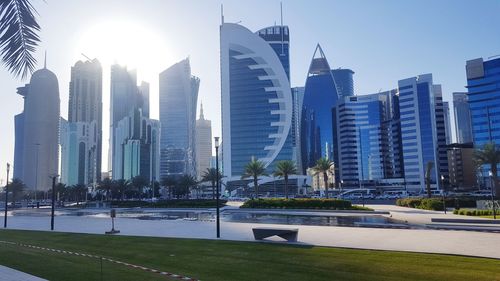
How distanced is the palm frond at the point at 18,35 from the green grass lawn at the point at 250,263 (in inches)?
273

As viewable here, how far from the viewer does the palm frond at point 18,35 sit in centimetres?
823

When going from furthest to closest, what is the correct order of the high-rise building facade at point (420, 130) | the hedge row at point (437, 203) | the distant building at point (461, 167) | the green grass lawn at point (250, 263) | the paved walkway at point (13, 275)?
the distant building at point (461, 167), the high-rise building facade at point (420, 130), the hedge row at point (437, 203), the green grass lawn at point (250, 263), the paved walkway at point (13, 275)

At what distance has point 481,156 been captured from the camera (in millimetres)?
64562

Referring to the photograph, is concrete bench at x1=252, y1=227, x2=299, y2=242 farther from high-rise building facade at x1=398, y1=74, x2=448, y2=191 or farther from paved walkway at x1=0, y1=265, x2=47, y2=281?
high-rise building facade at x1=398, y1=74, x2=448, y2=191

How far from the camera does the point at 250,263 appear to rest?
1511 centimetres

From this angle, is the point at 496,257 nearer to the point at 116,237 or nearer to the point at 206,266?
the point at 206,266

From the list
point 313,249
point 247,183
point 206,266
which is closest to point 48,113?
point 206,266

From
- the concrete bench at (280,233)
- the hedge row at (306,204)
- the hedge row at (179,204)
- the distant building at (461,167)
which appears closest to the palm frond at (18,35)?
the concrete bench at (280,233)

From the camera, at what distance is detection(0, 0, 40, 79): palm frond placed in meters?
8.23

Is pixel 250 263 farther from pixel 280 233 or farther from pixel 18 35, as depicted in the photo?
pixel 18 35

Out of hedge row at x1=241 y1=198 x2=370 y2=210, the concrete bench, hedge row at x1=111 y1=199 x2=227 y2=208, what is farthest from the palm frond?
hedge row at x1=111 y1=199 x2=227 y2=208

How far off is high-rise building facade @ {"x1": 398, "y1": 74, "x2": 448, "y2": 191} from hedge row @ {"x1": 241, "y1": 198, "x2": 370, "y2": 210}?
142940 millimetres

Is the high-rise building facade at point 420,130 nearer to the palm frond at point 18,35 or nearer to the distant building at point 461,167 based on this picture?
the distant building at point 461,167

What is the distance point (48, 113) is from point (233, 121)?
18134 centimetres
